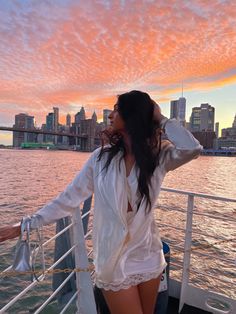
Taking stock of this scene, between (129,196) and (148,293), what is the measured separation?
43cm

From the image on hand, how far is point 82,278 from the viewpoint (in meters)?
1.68

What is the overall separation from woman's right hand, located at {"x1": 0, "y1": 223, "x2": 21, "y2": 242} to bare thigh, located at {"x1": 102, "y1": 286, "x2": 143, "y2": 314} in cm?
41

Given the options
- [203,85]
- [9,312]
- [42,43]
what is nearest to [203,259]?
[9,312]

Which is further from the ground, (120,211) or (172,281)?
(120,211)

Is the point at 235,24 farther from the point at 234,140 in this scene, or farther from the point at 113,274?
the point at 234,140

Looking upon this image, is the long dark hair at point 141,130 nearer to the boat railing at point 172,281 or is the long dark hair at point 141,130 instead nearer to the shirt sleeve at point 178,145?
the shirt sleeve at point 178,145

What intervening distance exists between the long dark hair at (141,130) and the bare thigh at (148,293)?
32cm

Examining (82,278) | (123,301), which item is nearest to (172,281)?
(82,278)

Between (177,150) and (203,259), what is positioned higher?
(177,150)

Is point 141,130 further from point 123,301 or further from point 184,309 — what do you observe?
point 184,309

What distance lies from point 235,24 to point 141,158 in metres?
6.86

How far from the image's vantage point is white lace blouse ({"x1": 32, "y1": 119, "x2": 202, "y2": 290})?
3.45 feet

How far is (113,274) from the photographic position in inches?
41.9

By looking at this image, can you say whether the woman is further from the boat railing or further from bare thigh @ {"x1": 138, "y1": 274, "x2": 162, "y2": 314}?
the boat railing
